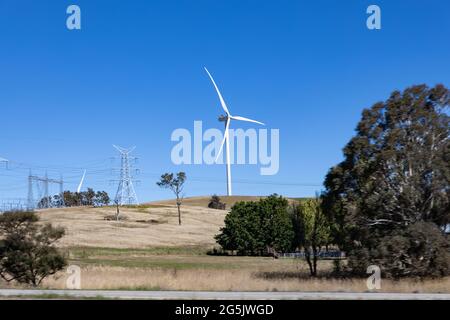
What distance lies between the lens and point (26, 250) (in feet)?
107

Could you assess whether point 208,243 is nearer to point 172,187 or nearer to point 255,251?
point 255,251

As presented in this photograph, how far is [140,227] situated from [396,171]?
97.3 meters

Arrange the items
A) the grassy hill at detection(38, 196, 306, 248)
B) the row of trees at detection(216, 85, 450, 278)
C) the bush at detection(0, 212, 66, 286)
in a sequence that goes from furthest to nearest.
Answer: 1. the grassy hill at detection(38, 196, 306, 248)
2. the row of trees at detection(216, 85, 450, 278)
3. the bush at detection(0, 212, 66, 286)

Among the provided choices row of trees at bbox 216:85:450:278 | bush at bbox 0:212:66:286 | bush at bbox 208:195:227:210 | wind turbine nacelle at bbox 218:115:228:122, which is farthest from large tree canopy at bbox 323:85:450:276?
bush at bbox 208:195:227:210

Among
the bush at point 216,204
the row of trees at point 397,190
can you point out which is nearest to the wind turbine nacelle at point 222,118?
the row of trees at point 397,190

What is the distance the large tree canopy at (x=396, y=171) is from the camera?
35656mm

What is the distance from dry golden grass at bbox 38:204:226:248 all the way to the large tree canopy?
6203 centimetres

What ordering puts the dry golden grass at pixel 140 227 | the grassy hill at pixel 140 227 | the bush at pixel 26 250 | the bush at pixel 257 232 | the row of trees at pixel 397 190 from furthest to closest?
1. the bush at pixel 257 232
2. the dry golden grass at pixel 140 227
3. the grassy hill at pixel 140 227
4. the row of trees at pixel 397 190
5. the bush at pixel 26 250

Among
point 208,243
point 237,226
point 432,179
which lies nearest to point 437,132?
point 432,179

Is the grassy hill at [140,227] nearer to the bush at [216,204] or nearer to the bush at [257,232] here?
the bush at [257,232]

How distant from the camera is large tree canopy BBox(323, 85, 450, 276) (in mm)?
35656

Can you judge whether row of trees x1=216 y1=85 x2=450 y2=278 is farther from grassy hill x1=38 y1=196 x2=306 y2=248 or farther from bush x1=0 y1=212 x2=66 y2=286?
grassy hill x1=38 y1=196 x2=306 y2=248

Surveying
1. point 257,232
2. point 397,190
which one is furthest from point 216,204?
point 397,190

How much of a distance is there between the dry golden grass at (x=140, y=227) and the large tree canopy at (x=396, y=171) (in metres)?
62.0
